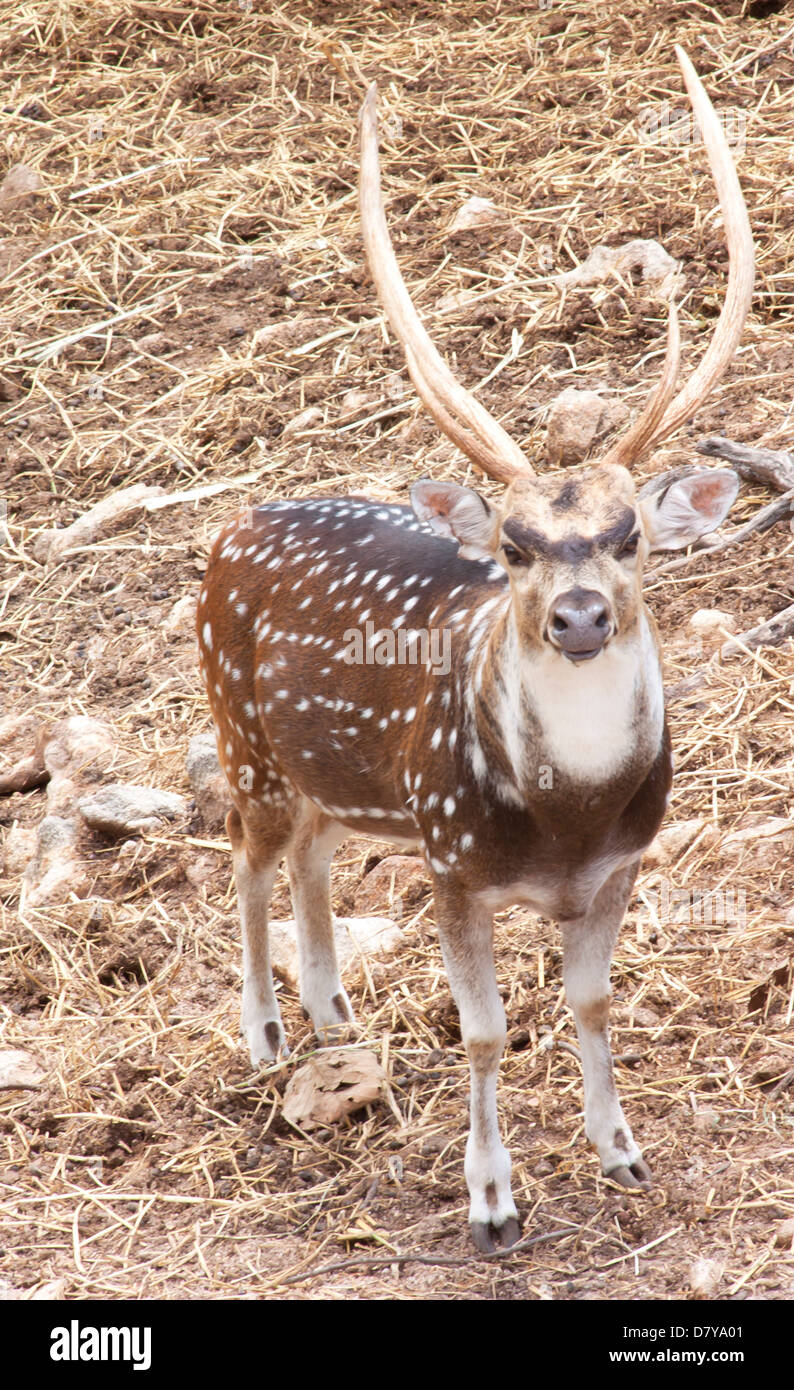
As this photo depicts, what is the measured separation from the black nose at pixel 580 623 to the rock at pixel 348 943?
7.42ft

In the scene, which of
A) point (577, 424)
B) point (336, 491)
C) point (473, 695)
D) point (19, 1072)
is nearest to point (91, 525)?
point (336, 491)

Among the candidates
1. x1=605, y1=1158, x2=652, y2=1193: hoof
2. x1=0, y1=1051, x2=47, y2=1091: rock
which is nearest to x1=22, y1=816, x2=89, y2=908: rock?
x1=0, y1=1051, x2=47, y2=1091: rock

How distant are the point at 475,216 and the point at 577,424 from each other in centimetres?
238

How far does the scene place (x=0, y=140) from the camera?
33.2 feet

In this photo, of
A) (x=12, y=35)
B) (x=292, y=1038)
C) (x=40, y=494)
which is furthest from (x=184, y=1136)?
(x=12, y=35)

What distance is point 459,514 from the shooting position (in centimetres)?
362

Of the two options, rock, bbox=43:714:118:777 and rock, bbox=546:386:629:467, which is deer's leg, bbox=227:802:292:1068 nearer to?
rock, bbox=43:714:118:777

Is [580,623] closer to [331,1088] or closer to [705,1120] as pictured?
[705,1120]

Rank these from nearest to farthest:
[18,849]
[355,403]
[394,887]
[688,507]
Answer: [688,507], [394,887], [18,849], [355,403]

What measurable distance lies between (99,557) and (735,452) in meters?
3.25

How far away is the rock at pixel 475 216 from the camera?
8.48 m

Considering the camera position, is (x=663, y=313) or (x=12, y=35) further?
(x=12, y=35)

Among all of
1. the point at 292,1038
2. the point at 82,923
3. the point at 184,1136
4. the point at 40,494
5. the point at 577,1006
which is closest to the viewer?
the point at 577,1006

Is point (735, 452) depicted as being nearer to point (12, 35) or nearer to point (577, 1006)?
point (577, 1006)
